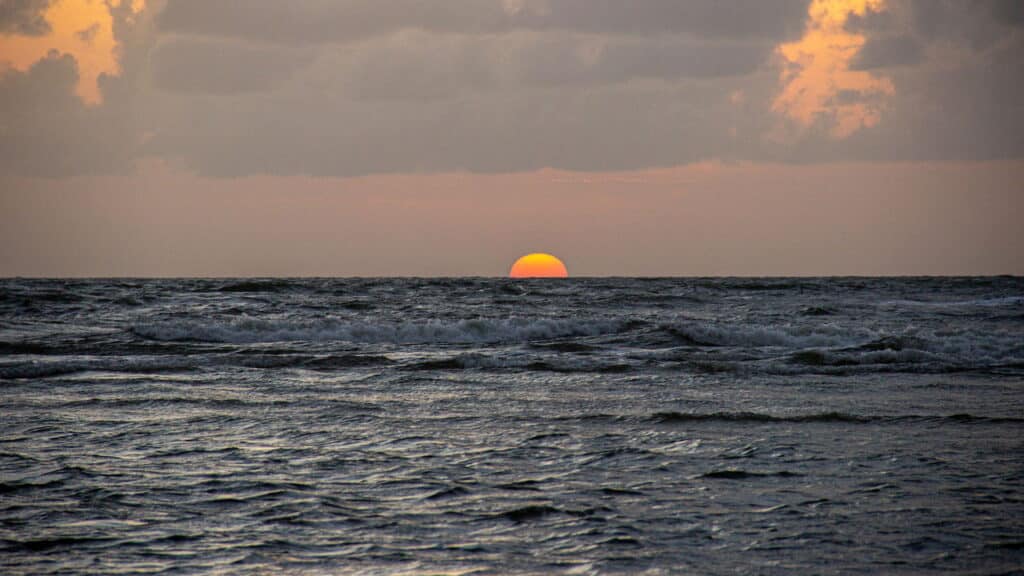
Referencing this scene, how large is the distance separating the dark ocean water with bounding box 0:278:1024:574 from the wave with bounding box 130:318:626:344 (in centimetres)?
338

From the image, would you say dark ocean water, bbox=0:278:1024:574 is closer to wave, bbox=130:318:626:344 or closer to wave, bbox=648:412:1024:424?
wave, bbox=648:412:1024:424

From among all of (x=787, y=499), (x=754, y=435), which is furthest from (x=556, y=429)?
(x=787, y=499)

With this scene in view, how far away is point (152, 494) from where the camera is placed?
5930 mm

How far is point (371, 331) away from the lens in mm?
20875

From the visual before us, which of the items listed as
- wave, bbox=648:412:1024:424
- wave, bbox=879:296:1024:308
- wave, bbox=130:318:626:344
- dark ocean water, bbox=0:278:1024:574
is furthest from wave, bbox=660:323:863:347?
wave, bbox=879:296:1024:308

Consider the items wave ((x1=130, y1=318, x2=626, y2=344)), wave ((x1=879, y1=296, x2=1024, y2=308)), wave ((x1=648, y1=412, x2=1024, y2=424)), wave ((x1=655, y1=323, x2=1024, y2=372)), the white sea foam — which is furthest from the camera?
wave ((x1=879, y1=296, x2=1024, y2=308))

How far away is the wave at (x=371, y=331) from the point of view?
797 inches

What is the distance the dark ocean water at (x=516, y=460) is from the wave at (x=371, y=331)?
3.38 m

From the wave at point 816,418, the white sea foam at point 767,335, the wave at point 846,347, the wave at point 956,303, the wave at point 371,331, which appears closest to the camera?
the wave at point 816,418

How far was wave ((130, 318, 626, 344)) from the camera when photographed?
66.4 feet

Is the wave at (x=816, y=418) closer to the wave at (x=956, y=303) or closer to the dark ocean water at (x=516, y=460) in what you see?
the dark ocean water at (x=516, y=460)

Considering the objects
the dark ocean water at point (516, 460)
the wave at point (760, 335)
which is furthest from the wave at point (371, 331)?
the dark ocean water at point (516, 460)

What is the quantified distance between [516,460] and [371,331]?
14.2 m

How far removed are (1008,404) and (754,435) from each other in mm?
4057
